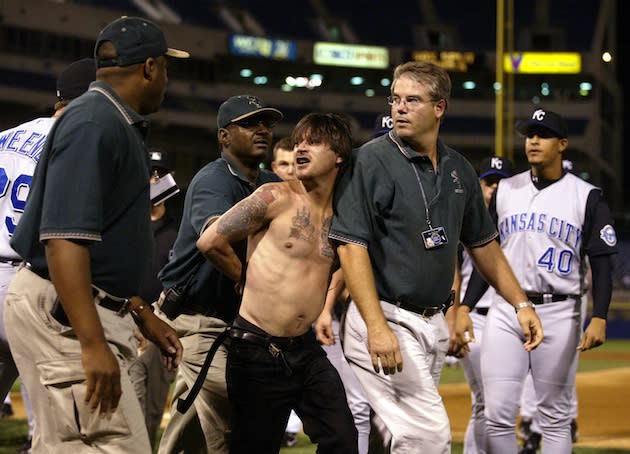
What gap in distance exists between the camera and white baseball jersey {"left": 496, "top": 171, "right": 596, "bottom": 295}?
20.1 ft

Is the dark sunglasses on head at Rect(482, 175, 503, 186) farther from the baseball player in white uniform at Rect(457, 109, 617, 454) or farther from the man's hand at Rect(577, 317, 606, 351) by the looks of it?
the man's hand at Rect(577, 317, 606, 351)

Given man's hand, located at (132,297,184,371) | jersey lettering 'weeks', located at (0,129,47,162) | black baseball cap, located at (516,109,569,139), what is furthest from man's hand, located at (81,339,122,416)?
black baseball cap, located at (516,109,569,139)

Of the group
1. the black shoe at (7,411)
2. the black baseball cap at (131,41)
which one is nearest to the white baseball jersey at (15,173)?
the black baseball cap at (131,41)

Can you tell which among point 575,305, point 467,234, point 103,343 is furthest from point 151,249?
point 575,305

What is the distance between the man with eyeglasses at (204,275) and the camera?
5.01 metres

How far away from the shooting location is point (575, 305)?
6133 millimetres

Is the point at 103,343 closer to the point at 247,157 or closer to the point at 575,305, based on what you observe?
the point at 247,157

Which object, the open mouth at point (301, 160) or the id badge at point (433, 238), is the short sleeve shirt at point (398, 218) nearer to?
the id badge at point (433, 238)

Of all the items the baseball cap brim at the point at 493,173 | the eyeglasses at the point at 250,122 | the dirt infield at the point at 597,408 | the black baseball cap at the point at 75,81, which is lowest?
the dirt infield at the point at 597,408

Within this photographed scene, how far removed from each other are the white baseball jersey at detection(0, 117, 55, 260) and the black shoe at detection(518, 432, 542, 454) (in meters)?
4.26

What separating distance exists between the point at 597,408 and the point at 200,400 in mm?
7212

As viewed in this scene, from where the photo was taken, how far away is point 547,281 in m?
6.11

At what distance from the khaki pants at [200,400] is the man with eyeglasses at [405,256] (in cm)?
74

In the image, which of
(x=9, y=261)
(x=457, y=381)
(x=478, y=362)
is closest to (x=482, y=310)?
(x=478, y=362)
